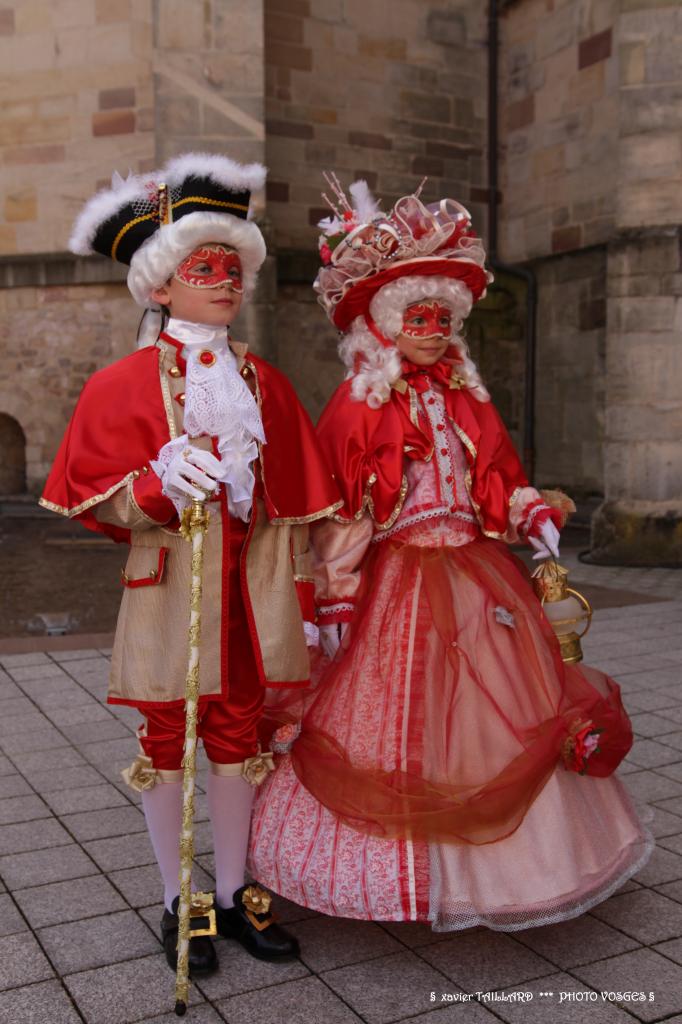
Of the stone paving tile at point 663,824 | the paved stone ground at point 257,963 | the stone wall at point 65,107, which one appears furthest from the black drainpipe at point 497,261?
the stone paving tile at point 663,824

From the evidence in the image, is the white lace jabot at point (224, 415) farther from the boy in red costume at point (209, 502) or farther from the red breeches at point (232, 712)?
the red breeches at point (232, 712)

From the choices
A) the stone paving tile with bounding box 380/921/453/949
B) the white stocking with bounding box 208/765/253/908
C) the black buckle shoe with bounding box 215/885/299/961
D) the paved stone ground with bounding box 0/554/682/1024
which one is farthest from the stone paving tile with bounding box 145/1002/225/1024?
the stone paving tile with bounding box 380/921/453/949

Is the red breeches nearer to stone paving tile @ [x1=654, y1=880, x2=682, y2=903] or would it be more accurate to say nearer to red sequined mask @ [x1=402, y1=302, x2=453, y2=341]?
red sequined mask @ [x1=402, y1=302, x2=453, y2=341]

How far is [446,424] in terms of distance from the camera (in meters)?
3.17

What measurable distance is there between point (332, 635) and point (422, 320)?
924 millimetres

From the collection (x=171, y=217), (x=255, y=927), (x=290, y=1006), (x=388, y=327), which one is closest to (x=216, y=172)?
(x=171, y=217)

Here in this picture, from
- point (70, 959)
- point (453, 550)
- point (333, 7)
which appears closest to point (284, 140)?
point (333, 7)

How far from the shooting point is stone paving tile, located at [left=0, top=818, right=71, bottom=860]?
3449 mm

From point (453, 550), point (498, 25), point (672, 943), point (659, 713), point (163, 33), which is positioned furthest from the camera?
point (498, 25)

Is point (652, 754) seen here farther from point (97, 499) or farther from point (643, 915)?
point (97, 499)

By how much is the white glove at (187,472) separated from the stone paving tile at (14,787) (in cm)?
182

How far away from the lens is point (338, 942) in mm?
2846

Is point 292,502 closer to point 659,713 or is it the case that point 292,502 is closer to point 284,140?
point 659,713

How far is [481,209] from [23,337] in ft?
17.1
